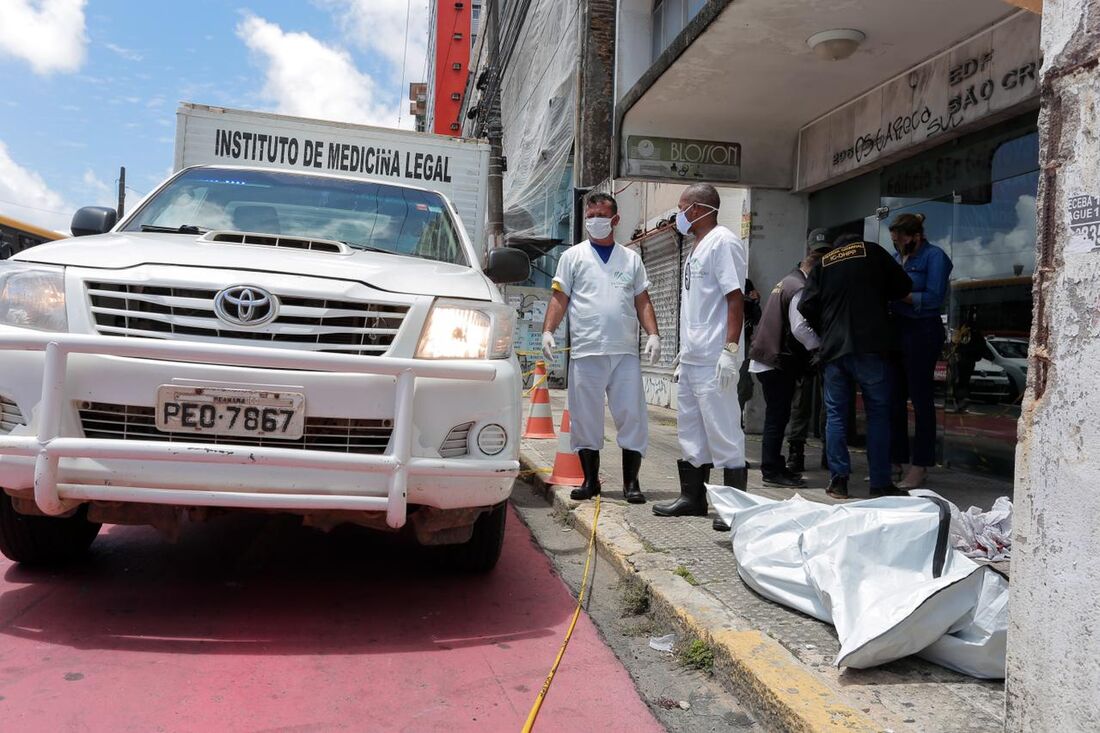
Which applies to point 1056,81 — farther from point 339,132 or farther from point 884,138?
point 339,132

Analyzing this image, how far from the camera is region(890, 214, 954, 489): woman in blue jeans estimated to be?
5223 mm

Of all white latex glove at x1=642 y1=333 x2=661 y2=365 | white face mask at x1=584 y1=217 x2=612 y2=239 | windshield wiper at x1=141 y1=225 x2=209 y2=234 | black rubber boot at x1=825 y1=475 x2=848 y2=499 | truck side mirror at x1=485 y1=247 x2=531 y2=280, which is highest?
white face mask at x1=584 y1=217 x2=612 y2=239

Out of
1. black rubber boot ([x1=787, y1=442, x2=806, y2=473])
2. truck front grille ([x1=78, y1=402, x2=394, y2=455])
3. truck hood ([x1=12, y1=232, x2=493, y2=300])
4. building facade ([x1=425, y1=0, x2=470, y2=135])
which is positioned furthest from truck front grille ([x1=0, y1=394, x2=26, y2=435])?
building facade ([x1=425, y1=0, x2=470, y2=135])

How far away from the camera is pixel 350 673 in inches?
107

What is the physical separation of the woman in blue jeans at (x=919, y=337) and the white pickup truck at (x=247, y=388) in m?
3.21

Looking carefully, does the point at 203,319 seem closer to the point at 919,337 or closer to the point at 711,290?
the point at 711,290

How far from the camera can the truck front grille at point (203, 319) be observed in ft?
9.14

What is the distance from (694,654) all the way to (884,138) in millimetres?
5579

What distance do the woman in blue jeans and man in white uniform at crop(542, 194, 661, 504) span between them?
1.64 m

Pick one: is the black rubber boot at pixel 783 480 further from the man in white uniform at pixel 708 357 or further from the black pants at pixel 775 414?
the man in white uniform at pixel 708 357

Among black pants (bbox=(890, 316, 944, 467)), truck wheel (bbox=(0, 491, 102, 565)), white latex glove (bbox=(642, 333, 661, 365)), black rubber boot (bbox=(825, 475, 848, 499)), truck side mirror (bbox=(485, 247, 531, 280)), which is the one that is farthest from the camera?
black pants (bbox=(890, 316, 944, 467))

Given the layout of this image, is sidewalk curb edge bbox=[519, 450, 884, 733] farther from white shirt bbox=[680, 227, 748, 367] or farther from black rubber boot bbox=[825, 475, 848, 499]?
black rubber boot bbox=[825, 475, 848, 499]

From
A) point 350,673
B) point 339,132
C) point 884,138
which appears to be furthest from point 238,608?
point 884,138

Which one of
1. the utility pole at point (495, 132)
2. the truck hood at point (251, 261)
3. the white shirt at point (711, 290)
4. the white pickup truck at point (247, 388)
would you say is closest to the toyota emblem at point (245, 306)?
the white pickup truck at point (247, 388)
